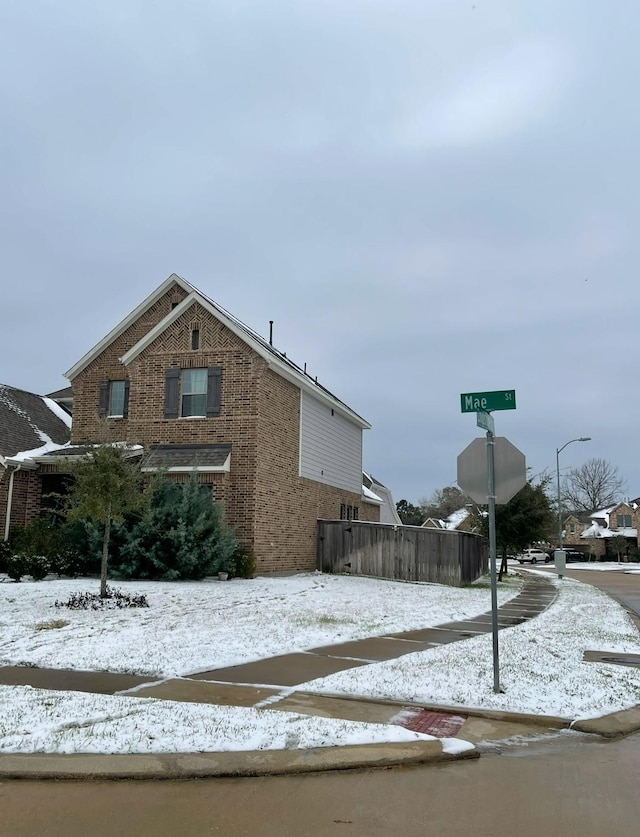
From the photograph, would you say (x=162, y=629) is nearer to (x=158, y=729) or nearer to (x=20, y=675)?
(x=20, y=675)

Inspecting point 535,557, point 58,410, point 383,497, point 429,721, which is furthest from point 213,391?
point 535,557

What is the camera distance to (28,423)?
23906 millimetres

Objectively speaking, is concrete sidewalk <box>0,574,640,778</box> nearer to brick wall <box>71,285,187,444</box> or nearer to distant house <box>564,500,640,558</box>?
brick wall <box>71,285,187,444</box>

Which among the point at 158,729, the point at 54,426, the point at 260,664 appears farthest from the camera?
the point at 54,426

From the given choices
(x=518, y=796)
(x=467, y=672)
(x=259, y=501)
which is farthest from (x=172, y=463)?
(x=518, y=796)

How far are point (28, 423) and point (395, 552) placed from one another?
1286cm

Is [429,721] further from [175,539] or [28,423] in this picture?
[28,423]

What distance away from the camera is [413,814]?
4.32 m

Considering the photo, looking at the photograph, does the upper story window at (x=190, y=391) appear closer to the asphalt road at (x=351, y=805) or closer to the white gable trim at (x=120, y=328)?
the white gable trim at (x=120, y=328)

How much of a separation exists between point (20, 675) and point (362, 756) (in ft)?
14.2

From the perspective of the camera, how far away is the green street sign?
7.65 meters

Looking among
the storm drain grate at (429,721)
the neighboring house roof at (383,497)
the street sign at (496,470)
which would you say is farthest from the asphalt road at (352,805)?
the neighboring house roof at (383,497)

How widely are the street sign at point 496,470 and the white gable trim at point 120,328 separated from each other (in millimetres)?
16748

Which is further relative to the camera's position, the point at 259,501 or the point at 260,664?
the point at 259,501
